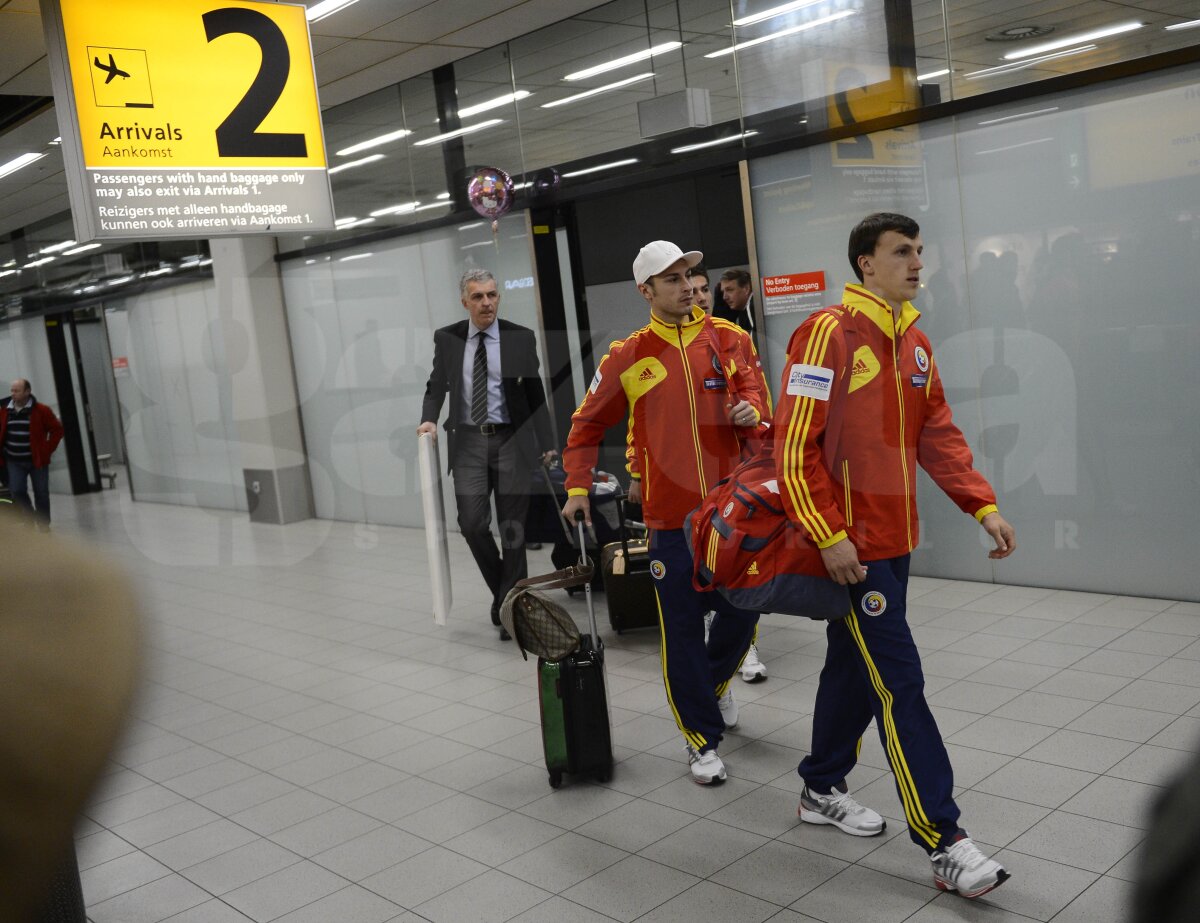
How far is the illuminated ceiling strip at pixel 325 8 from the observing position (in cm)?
650

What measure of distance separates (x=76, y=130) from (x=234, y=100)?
730 millimetres

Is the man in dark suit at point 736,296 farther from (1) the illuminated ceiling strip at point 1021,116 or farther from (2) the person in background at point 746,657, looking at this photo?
(1) the illuminated ceiling strip at point 1021,116

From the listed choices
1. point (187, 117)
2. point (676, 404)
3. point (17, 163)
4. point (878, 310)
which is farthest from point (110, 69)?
point (17, 163)

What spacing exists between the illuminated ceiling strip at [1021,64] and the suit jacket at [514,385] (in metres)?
2.53

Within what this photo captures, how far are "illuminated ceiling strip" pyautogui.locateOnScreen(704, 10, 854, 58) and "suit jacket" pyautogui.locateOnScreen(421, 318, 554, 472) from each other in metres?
2.11

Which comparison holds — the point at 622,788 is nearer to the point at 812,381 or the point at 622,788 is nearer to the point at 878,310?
the point at 812,381

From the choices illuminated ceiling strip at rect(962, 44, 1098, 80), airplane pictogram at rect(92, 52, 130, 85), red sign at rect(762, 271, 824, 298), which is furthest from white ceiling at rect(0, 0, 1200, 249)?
airplane pictogram at rect(92, 52, 130, 85)

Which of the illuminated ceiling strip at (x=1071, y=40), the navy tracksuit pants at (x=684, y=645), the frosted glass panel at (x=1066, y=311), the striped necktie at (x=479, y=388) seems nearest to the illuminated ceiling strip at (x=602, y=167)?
the frosted glass panel at (x=1066, y=311)

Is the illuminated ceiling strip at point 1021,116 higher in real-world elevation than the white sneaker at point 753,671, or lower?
higher

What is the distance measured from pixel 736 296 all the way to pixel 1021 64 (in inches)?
67.4

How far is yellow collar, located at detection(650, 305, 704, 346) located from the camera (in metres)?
3.82

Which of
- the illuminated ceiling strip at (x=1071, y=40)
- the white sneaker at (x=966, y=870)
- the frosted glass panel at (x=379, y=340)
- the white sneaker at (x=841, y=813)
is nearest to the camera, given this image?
the white sneaker at (x=966, y=870)

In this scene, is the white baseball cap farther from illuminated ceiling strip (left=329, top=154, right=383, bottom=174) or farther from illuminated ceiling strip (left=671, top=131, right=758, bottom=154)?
illuminated ceiling strip (left=329, top=154, right=383, bottom=174)

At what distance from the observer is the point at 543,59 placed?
8086mm
